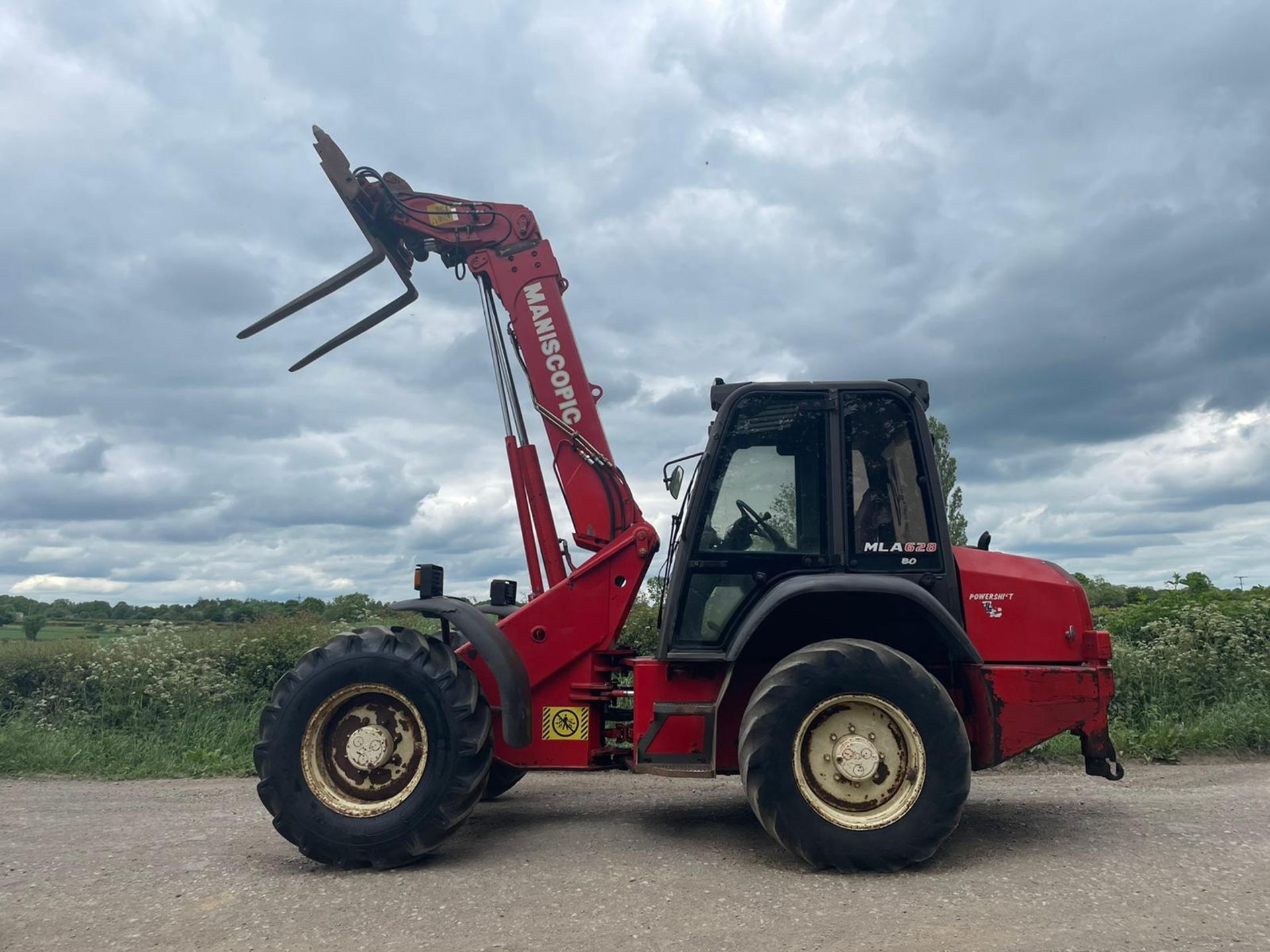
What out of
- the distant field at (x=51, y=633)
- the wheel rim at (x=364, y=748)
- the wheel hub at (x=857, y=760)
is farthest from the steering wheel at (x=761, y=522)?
the distant field at (x=51, y=633)

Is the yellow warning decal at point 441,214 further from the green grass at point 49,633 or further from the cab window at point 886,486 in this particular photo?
the green grass at point 49,633

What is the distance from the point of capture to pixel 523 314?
7172mm

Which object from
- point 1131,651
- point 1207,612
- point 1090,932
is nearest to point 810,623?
point 1090,932

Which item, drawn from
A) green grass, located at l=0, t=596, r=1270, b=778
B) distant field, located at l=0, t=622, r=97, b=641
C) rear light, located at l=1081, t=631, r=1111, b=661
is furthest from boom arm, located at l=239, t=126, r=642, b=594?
distant field, located at l=0, t=622, r=97, b=641

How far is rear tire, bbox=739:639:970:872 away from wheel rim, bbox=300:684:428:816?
1935mm

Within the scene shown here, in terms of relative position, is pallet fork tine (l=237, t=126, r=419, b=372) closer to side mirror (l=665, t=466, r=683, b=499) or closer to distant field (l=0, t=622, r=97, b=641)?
side mirror (l=665, t=466, r=683, b=499)

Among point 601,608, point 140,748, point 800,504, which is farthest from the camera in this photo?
point 140,748

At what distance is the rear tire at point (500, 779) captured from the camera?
7.15 m

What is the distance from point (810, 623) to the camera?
5.95 m

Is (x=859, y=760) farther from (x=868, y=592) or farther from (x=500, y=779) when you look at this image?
(x=500, y=779)

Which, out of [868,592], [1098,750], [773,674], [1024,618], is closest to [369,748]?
[773,674]

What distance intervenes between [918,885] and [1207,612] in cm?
794

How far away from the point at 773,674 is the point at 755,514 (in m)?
1.01

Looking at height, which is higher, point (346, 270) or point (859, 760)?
point (346, 270)
